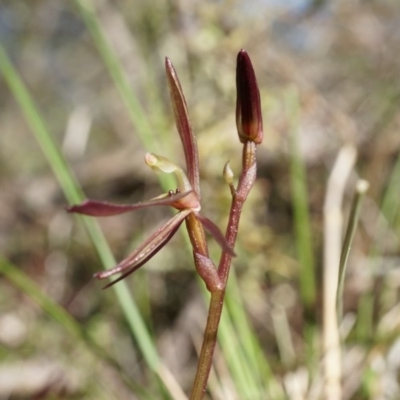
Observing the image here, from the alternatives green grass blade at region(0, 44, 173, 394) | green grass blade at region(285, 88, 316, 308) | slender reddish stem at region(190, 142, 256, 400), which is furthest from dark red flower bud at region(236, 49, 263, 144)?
green grass blade at region(285, 88, 316, 308)

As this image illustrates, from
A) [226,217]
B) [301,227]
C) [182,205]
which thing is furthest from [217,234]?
[226,217]

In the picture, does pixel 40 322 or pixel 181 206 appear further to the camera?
pixel 40 322

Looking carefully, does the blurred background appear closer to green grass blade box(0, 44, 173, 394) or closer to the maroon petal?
green grass blade box(0, 44, 173, 394)

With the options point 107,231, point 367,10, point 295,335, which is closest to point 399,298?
point 295,335

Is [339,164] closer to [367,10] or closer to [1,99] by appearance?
[367,10]

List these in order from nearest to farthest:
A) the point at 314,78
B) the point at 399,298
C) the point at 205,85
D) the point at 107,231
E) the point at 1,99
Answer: the point at 399,298 → the point at 205,85 → the point at 107,231 → the point at 314,78 → the point at 1,99

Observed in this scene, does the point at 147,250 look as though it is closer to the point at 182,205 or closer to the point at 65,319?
the point at 182,205

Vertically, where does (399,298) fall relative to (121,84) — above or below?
below
